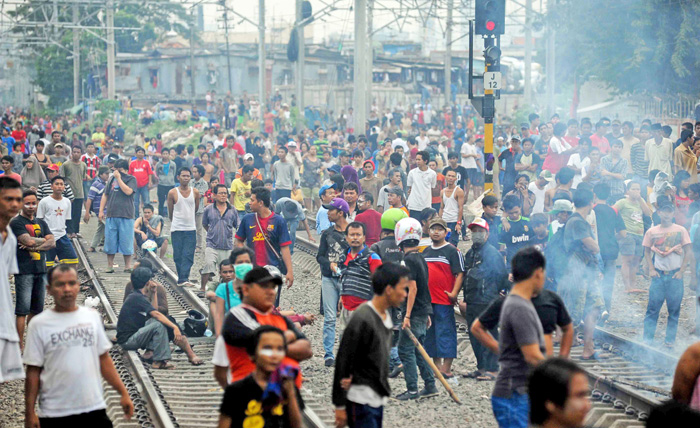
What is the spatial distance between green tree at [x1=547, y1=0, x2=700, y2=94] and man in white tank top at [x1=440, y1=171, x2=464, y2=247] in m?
11.4

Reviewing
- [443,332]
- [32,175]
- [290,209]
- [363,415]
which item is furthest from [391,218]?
[32,175]

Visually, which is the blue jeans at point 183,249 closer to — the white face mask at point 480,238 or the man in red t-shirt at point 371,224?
the man in red t-shirt at point 371,224

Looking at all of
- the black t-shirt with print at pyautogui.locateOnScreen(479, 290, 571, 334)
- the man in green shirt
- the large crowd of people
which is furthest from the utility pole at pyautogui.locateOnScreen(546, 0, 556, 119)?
the black t-shirt with print at pyautogui.locateOnScreen(479, 290, 571, 334)

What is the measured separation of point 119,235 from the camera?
15703 millimetres

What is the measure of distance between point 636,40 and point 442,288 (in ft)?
59.7

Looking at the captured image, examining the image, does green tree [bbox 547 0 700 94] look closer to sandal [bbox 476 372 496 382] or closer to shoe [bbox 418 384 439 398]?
sandal [bbox 476 372 496 382]

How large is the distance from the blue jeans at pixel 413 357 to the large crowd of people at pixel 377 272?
0.05 ft

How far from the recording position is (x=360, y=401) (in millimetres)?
5695

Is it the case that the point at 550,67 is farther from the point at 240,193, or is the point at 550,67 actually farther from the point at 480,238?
the point at 480,238

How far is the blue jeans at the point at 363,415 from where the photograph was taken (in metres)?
5.73

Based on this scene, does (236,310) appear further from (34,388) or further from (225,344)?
(34,388)

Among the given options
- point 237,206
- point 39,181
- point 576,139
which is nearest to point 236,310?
point 237,206

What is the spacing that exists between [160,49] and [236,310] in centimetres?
7539

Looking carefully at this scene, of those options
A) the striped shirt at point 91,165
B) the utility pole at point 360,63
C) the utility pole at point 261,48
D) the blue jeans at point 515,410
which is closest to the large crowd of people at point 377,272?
the blue jeans at point 515,410
